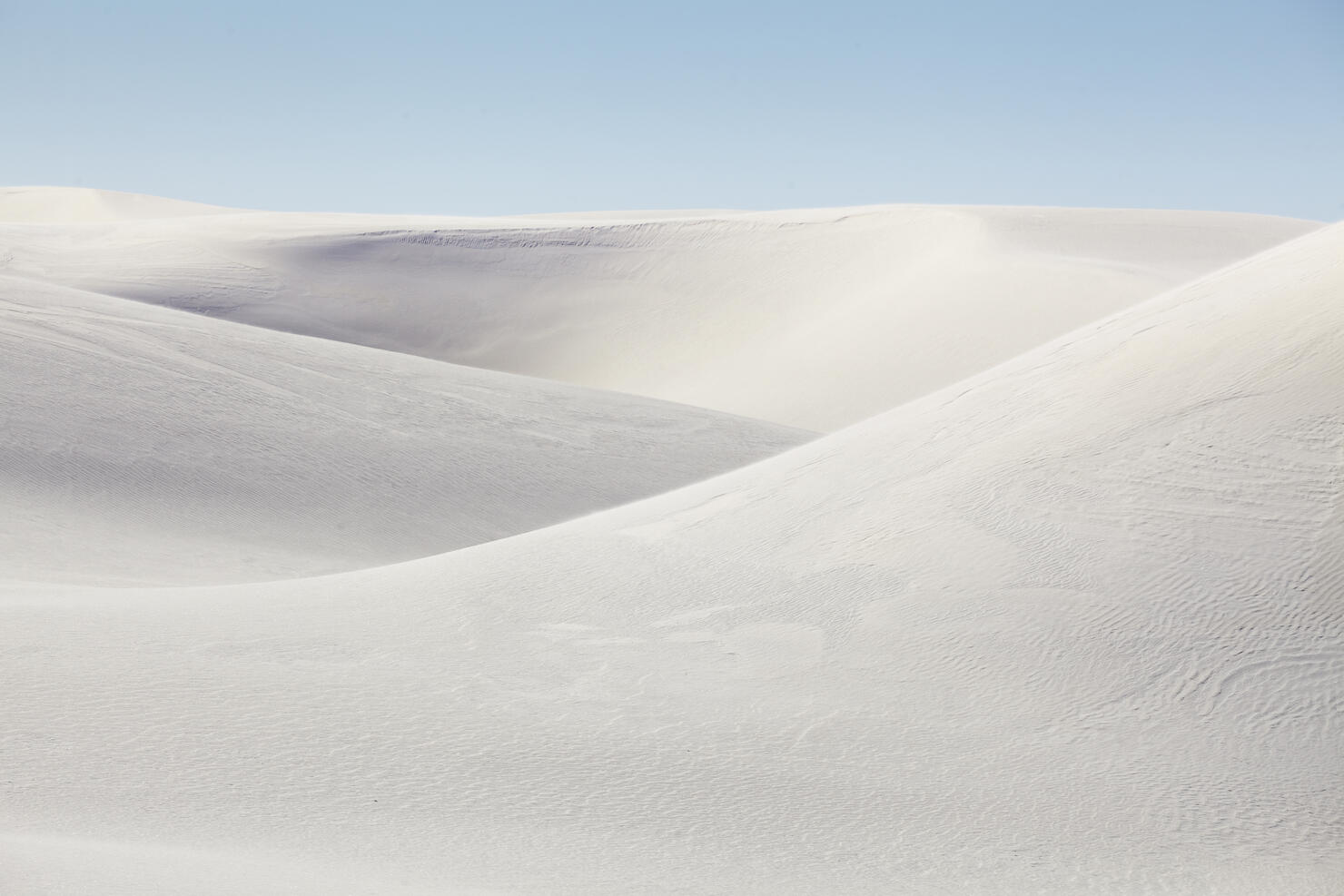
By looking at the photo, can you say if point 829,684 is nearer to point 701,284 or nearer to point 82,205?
point 701,284

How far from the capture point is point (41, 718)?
13.5ft

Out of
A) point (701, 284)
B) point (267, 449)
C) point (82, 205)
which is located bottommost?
point (267, 449)

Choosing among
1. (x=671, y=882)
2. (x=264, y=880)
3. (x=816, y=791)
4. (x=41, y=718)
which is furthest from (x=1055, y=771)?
(x=41, y=718)

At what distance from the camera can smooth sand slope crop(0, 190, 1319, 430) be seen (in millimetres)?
23453

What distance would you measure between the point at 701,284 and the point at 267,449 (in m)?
18.8

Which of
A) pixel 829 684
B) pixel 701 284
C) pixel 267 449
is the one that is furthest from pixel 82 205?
pixel 829 684

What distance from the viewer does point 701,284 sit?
2920cm

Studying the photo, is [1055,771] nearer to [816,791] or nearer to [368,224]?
[816,791]

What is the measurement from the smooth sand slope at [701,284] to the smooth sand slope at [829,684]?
14825 mm

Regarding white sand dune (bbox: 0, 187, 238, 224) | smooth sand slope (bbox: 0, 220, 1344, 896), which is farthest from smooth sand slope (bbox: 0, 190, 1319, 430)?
white sand dune (bbox: 0, 187, 238, 224)

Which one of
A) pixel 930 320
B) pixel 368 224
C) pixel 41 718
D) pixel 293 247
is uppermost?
pixel 368 224

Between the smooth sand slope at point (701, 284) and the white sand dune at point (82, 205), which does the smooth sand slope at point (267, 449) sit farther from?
the white sand dune at point (82, 205)

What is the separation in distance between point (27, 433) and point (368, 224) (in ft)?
83.3

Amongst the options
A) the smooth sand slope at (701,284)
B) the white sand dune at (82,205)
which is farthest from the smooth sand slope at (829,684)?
the white sand dune at (82,205)
